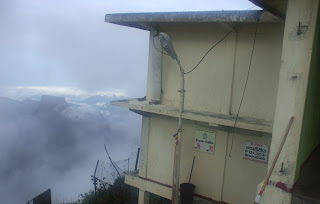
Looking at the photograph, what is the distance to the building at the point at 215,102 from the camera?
5.70 m

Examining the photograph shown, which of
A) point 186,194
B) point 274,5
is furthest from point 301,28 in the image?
point 186,194

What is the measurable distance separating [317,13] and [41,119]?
38.6 m

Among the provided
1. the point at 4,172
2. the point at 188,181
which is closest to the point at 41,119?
the point at 4,172

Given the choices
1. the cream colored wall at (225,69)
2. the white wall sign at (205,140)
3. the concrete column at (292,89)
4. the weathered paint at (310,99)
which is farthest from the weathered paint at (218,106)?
the concrete column at (292,89)

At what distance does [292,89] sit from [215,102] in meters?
3.14

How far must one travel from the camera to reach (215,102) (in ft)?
21.3

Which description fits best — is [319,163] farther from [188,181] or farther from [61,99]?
[61,99]

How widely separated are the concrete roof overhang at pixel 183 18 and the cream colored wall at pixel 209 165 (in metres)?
2.36

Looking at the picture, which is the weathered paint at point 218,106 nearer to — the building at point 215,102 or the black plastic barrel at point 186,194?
the building at point 215,102

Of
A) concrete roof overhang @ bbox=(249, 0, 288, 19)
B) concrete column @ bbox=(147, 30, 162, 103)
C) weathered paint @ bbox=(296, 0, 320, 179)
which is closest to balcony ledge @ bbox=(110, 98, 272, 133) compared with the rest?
concrete column @ bbox=(147, 30, 162, 103)

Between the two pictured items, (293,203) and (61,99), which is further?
(61,99)

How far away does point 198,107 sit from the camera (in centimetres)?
675

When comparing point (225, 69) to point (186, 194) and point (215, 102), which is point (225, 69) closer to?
point (215, 102)

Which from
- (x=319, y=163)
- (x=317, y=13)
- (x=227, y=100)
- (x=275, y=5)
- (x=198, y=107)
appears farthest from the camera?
(x=198, y=107)
